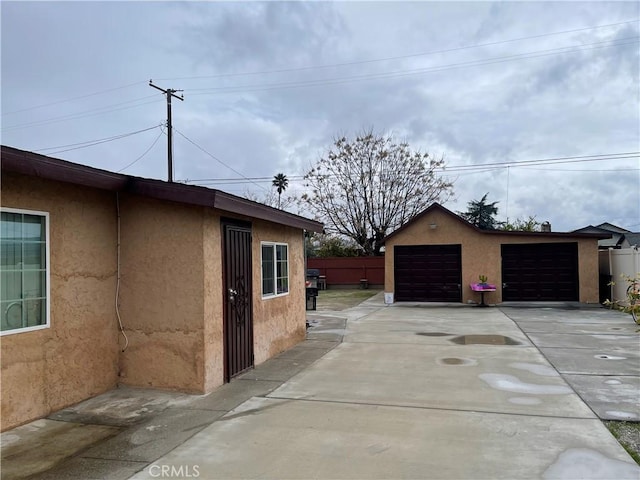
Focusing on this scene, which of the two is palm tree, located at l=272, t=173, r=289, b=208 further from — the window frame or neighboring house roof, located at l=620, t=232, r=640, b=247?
the window frame

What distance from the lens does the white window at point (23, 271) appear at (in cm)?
496

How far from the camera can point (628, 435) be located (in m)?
4.64

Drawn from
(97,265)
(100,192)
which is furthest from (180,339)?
(100,192)

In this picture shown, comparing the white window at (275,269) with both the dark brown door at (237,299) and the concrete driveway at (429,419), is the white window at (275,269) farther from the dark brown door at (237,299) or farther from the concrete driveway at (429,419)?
the concrete driveway at (429,419)

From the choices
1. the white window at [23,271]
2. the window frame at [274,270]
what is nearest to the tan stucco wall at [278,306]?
the window frame at [274,270]

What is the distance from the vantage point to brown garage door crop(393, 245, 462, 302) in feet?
61.9

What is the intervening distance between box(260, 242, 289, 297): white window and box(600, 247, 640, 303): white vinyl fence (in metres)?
11.9

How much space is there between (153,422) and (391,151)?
28.6m

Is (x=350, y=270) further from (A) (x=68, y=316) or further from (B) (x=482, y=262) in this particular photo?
(A) (x=68, y=316)

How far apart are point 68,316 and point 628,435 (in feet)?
20.6

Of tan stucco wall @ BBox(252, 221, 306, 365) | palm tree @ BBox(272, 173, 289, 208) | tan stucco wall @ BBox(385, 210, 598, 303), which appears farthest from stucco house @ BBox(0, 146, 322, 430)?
palm tree @ BBox(272, 173, 289, 208)

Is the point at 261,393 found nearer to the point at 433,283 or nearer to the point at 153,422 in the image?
the point at 153,422

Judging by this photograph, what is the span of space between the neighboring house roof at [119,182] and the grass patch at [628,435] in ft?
16.7

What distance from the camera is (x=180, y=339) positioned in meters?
6.33
